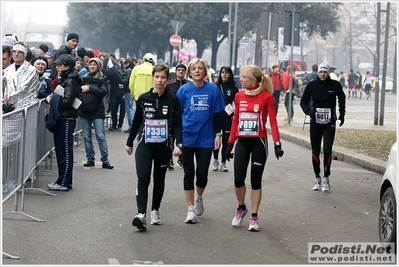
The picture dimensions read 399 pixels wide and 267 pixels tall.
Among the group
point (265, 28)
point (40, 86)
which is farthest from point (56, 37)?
point (40, 86)

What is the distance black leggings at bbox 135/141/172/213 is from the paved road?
317 mm

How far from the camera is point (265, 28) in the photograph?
24797 mm

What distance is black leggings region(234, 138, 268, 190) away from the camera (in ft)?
28.2

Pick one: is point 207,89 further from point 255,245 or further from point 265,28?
point 265,28

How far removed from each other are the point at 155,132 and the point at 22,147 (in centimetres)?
176

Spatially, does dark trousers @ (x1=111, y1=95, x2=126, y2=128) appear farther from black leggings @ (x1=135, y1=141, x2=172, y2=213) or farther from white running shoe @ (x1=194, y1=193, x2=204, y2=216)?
black leggings @ (x1=135, y1=141, x2=172, y2=213)

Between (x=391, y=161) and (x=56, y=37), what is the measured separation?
46.2m

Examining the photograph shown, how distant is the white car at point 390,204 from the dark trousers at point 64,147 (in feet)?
15.2

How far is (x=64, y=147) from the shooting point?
35.2ft

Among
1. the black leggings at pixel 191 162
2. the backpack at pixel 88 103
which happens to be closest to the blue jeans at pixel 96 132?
the backpack at pixel 88 103

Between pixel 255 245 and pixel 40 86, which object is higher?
pixel 40 86

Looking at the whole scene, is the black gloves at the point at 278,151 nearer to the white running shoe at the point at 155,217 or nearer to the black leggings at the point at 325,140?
the white running shoe at the point at 155,217

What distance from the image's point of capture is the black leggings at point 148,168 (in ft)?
27.6

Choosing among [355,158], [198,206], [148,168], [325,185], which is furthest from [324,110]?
[355,158]
